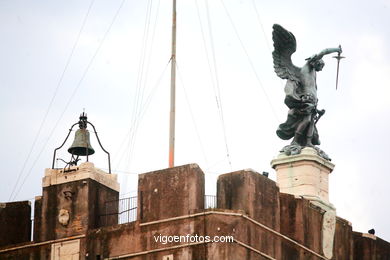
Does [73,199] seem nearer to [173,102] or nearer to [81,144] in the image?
[81,144]

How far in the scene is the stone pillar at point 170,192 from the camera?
291 ft

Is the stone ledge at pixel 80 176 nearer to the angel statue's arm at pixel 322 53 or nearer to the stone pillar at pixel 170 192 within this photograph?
the stone pillar at pixel 170 192

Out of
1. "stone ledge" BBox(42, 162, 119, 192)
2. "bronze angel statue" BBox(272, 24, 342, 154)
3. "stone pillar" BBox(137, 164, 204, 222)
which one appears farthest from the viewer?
→ "bronze angel statue" BBox(272, 24, 342, 154)

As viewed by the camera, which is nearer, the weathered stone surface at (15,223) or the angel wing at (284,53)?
the weathered stone surface at (15,223)

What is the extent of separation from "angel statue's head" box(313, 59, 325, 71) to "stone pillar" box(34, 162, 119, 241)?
10594 mm

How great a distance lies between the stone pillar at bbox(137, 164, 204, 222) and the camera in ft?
291

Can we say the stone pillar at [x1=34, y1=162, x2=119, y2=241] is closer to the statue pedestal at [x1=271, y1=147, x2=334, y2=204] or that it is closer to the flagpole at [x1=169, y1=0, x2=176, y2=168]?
the flagpole at [x1=169, y1=0, x2=176, y2=168]

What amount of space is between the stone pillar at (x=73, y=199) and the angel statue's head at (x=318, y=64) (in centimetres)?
1059

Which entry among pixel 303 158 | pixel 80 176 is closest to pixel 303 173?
pixel 303 158

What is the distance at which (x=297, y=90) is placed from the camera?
3787 inches

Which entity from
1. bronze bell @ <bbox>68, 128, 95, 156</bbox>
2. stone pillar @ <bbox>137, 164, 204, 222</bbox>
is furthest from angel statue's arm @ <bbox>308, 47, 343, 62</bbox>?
bronze bell @ <bbox>68, 128, 95, 156</bbox>

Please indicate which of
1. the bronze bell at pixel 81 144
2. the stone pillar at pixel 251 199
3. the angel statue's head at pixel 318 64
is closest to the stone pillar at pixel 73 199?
the bronze bell at pixel 81 144

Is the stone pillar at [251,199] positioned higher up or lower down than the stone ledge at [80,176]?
lower down

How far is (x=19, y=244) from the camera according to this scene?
93.2 meters
